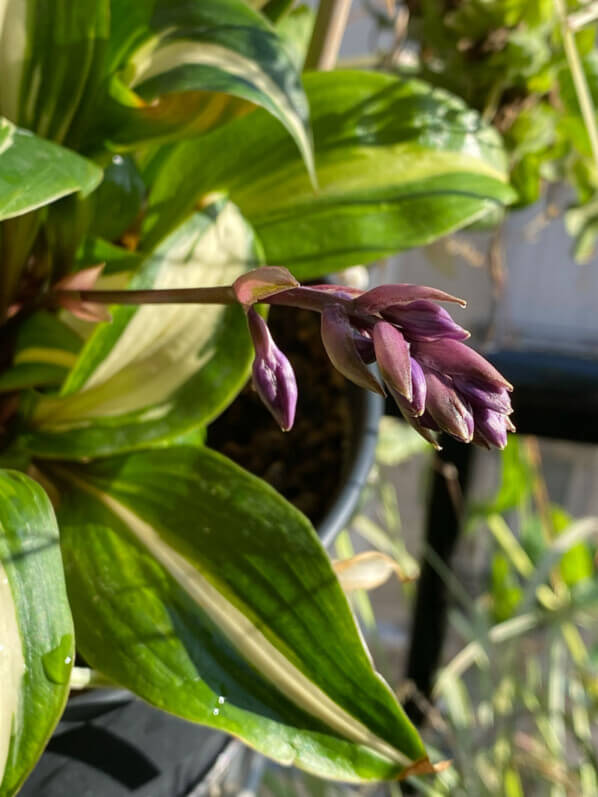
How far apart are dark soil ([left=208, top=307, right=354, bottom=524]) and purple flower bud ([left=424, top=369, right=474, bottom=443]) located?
0.26 meters

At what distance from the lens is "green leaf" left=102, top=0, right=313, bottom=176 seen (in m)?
0.31

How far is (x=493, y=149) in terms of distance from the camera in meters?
0.41

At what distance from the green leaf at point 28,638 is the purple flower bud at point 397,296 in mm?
146

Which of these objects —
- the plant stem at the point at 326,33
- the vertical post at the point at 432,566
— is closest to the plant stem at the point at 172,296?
the plant stem at the point at 326,33

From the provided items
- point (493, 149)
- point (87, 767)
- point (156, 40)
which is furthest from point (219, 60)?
point (87, 767)

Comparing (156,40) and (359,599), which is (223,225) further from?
(359,599)

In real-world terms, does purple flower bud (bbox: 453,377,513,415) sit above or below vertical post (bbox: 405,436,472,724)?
above

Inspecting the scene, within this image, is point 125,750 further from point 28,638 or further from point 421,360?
point 421,360

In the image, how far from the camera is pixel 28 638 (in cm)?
26

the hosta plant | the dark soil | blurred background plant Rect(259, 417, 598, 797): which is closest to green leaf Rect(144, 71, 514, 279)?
the hosta plant

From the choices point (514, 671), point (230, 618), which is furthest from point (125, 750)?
point (514, 671)

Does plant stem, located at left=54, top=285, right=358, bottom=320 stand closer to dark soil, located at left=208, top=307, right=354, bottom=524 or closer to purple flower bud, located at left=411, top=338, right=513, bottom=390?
purple flower bud, located at left=411, top=338, right=513, bottom=390

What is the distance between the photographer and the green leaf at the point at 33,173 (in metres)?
0.24

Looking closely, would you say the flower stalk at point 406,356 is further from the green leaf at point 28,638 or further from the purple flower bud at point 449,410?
the green leaf at point 28,638
